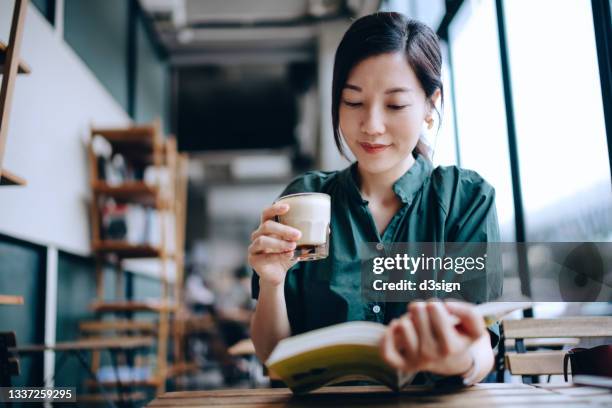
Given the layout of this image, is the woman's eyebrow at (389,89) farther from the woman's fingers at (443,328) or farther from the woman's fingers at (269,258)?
the woman's fingers at (443,328)

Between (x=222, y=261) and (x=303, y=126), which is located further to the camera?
(x=222, y=261)

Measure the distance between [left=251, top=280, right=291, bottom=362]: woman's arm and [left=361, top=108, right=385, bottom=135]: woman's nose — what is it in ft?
1.12

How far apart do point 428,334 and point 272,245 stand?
0.35 meters

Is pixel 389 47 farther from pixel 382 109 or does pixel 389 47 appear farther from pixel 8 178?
pixel 8 178

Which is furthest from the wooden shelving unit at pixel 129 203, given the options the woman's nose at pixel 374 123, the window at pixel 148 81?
the woman's nose at pixel 374 123

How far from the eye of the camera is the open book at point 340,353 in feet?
2.09

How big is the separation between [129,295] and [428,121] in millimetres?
4188

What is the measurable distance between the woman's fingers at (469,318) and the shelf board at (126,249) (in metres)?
3.41

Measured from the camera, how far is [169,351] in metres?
6.18

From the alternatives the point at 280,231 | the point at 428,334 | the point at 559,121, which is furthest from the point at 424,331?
the point at 559,121

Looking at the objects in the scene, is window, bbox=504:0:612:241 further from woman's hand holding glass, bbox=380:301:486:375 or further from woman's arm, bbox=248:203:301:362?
woman's hand holding glass, bbox=380:301:486:375

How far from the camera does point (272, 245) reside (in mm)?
876

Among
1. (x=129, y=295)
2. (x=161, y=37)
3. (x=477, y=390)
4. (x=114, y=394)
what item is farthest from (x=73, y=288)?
(x=161, y=37)

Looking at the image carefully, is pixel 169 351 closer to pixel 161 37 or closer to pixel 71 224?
pixel 71 224
